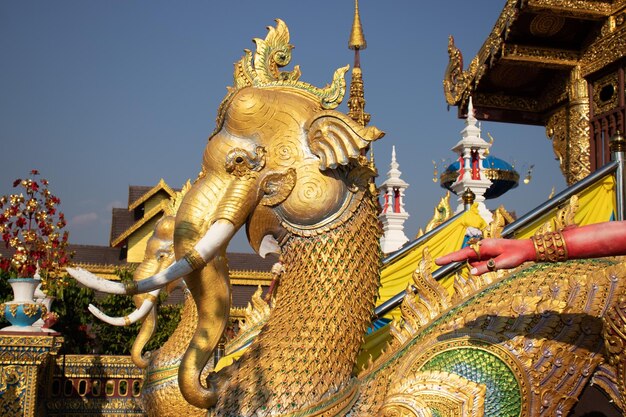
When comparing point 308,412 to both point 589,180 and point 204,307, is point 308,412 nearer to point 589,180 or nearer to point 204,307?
point 204,307

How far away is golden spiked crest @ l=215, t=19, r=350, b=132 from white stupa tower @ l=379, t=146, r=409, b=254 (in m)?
8.97

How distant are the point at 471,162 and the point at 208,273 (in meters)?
8.02

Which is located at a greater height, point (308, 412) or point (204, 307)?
point (204, 307)

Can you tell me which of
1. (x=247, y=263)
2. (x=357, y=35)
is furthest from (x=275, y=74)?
(x=247, y=263)

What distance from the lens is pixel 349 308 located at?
114 inches

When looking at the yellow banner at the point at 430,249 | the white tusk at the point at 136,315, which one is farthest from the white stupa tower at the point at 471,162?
the white tusk at the point at 136,315

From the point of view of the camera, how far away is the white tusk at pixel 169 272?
7.41 feet

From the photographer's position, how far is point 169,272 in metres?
2.55

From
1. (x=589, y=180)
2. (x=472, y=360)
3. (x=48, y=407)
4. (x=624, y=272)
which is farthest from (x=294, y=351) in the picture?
(x=48, y=407)

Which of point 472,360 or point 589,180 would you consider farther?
point 589,180

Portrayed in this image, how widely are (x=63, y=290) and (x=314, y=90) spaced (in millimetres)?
7815

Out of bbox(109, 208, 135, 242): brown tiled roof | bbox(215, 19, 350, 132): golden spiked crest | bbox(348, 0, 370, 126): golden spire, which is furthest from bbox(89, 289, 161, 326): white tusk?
bbox(109, 208, 135, 242): brown tiled roof

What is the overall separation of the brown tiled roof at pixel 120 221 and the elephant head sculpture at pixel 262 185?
51.4 feet

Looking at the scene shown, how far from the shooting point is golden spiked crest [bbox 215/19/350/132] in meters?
3.00
